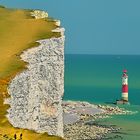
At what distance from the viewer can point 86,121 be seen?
171 ft

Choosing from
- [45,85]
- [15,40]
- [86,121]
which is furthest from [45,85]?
[86,121]

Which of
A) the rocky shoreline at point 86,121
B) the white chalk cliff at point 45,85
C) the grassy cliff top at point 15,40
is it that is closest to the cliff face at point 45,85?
the white chalk cliff at point 45,85

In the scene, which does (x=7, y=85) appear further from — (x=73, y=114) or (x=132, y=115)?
(x=132, y=115)

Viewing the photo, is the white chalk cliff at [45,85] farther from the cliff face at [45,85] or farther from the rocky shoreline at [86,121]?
the rocky shoreline at [86,121]

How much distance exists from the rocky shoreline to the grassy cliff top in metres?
10.9

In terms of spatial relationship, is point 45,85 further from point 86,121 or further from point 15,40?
point 86,121

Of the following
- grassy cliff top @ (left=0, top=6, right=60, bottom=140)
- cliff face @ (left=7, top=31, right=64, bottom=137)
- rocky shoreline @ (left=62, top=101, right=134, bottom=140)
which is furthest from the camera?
rocky shoreline @ (left=62, top=101, right=134, bottom=140)

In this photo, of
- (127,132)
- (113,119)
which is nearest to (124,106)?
(113,119)

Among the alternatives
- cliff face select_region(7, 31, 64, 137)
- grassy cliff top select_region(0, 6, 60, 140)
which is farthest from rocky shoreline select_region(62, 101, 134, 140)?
cliff face select_region(7, 31, 64, 137)

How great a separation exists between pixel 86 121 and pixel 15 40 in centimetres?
2750

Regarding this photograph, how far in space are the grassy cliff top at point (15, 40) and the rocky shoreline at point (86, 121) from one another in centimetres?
1095

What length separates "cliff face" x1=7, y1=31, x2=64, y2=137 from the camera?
2173 cm

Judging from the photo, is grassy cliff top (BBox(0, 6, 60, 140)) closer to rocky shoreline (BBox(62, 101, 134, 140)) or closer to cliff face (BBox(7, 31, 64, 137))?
cliff face (BBox(7, 31, 64, 137))

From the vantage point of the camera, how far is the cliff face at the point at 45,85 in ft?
71.3
